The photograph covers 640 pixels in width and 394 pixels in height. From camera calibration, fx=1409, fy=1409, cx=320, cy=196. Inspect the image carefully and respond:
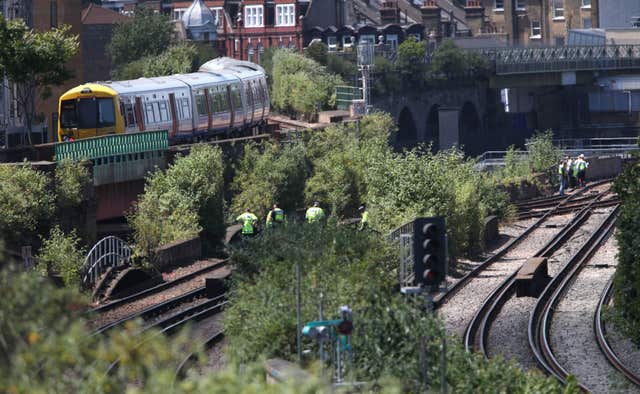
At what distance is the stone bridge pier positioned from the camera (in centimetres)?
8769

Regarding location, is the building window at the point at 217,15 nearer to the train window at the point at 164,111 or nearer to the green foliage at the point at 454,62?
the green foliage at the point at 454,62

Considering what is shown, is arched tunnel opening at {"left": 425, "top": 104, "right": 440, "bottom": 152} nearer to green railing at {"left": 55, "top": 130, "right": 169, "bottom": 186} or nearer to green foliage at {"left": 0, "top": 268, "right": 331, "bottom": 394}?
green railing at {"left": 55, "top": 130, "right": 169, "bottom": 186}

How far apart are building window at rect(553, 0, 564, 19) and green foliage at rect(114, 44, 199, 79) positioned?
56494 millimetres

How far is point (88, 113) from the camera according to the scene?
131ft

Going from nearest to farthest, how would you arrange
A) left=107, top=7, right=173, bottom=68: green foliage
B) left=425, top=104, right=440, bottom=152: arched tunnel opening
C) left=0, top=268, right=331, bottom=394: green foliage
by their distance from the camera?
left=0, top=268, right=331, bottom=394: green foliage, left=107, top=7, right=173, bottom=68: green foliage, left=425, top=104, right=440, bottom=152: arched tunnel opening

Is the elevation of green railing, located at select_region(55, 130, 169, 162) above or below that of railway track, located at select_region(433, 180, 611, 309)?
above

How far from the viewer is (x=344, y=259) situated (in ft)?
70.6

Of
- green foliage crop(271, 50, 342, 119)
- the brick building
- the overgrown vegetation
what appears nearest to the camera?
the overgrown vegetation

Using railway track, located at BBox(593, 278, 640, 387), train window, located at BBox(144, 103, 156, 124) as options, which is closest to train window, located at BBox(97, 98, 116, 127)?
train window, located at BBox(144, 103, 156, 124)

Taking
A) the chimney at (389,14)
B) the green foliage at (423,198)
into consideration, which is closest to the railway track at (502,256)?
the green foliage at (423,198)

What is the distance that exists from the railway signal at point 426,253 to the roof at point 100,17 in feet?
239

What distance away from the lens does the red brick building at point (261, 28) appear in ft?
326

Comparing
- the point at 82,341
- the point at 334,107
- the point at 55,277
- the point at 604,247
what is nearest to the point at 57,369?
the point at 82,341

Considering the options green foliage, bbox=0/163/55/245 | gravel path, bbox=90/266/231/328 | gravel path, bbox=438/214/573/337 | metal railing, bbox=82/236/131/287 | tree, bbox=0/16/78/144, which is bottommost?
gravel path, bbox=438/214/573/337
